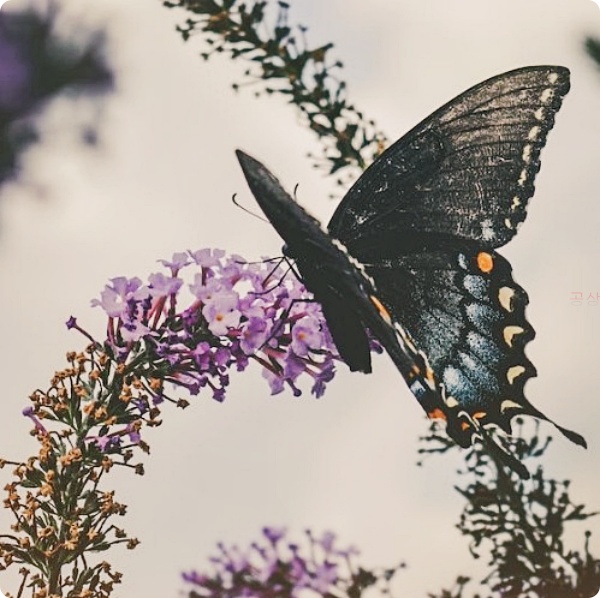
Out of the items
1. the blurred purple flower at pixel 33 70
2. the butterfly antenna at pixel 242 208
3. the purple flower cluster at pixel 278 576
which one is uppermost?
the blurred purple flower at pixel 33 70

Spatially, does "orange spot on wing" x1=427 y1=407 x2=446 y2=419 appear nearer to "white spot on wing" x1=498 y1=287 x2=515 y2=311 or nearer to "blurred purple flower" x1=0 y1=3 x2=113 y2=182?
"white spot on wing" x1=498 y1=287 x2=515 y2=311

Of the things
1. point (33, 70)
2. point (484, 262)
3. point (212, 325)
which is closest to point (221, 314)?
point (212, 325)

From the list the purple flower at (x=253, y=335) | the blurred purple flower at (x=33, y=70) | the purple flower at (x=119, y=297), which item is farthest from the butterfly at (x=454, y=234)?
the blurred purple flower at (x=33, y=70)

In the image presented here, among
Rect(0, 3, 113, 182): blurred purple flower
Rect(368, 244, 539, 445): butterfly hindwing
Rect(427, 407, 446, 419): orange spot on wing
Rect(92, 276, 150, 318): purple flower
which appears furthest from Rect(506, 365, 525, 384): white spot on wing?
Rect(0, 3, 113, 182): blurred purple flower

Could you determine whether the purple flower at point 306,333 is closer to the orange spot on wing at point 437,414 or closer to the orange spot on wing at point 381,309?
the orange spot on wing at point 381,309

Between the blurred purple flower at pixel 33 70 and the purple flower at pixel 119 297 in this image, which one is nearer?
the purple flower at pixel 119 297

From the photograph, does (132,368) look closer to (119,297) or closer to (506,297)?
(119,297)
